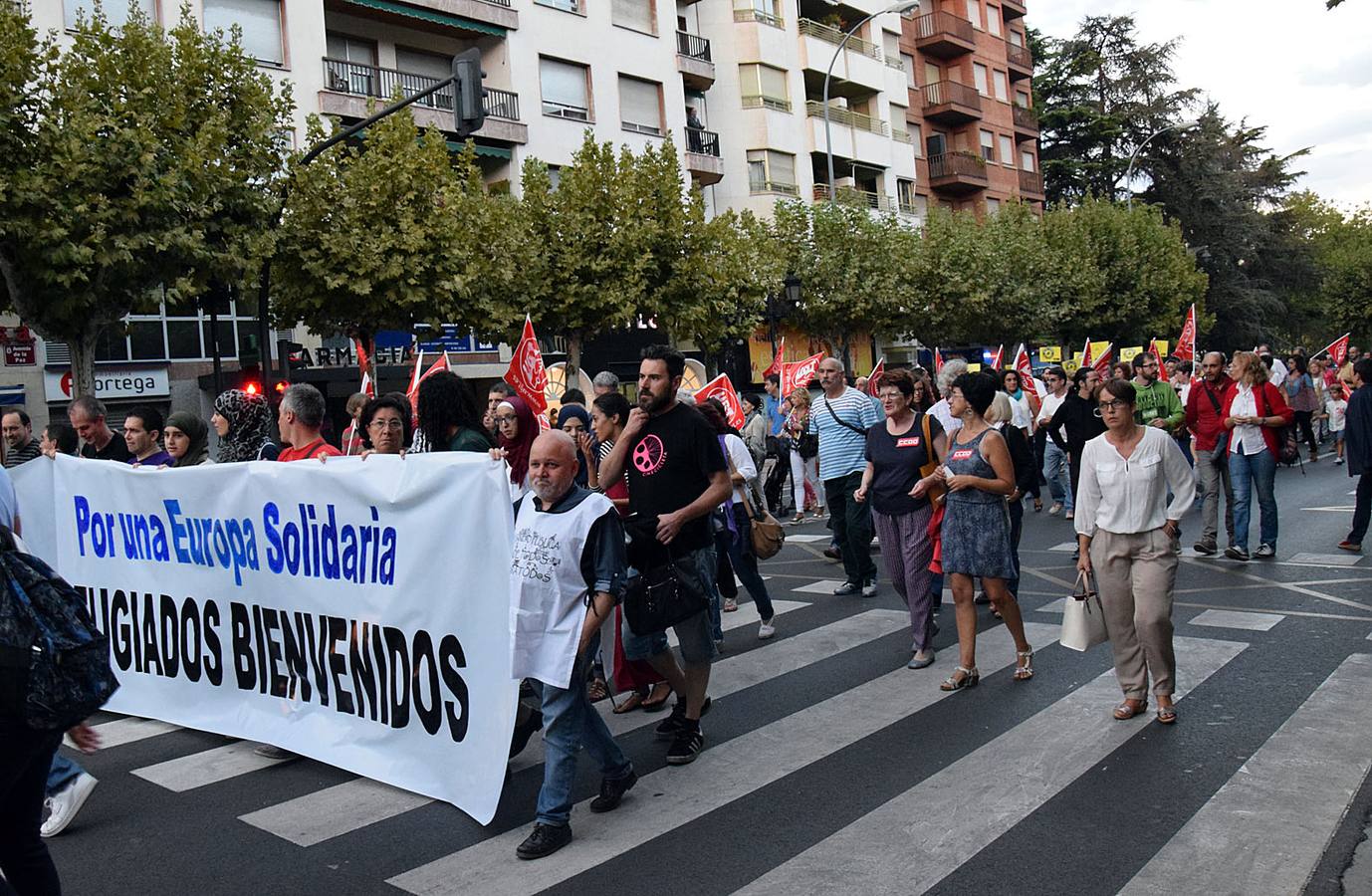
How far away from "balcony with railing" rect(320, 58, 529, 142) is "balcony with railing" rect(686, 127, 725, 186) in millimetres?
6544

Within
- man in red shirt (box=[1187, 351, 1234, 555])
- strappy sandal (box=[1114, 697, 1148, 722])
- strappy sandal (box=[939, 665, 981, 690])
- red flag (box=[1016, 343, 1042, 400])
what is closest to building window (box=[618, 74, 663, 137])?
red flag (box=[1016, 343, 1042, 400])

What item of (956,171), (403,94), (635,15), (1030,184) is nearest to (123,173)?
(403,94)

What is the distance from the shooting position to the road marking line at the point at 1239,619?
25.4ft

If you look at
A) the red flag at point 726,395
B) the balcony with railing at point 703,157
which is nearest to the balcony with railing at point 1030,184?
the balcony with railing at point 703,157

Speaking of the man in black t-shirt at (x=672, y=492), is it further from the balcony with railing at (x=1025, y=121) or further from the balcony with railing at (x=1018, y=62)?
the balcony with railing at (x=1018, y=62)

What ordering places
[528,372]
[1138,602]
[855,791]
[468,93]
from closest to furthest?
[855,791]
[1138,602]
[528,372]
[468,93]

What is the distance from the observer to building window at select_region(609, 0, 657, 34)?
33094mm

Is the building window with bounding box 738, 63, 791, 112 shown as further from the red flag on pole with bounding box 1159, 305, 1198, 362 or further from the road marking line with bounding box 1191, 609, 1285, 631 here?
the road marking line with bounding box 1191, 609, 1285, 631

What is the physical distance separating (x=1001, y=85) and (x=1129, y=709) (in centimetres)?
5158

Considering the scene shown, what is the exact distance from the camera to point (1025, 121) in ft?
178

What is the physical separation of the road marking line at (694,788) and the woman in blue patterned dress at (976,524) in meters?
0.34

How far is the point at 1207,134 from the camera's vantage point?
181 feet

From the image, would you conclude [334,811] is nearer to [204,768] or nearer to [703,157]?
[204,768]

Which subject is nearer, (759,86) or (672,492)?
(672,492)
